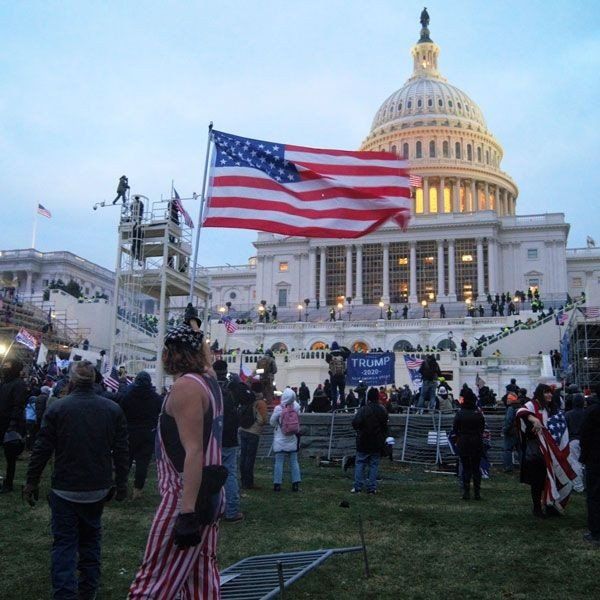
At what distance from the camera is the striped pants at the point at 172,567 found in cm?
428

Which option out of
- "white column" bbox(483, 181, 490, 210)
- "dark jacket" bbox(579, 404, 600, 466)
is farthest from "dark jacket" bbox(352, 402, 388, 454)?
"white column" bbox(483, 181, 490, 210)

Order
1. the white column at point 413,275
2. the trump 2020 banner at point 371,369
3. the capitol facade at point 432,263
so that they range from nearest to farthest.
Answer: the trump 2020 banner at point 371,369
the white column at point 413,275
the capitol facade at point 432,263

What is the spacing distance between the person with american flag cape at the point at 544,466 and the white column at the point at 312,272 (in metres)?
70.0

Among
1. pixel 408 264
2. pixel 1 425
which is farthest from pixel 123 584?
pixel 408 264

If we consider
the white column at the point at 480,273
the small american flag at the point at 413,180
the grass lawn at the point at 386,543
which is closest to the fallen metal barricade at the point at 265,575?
the grass lawn at the point at 386,543

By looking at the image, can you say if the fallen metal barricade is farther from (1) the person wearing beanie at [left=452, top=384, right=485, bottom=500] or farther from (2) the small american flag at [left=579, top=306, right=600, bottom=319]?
(2) the small american flag at [left=579, top=306, right=600, bottom=319]

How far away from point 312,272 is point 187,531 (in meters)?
77.6

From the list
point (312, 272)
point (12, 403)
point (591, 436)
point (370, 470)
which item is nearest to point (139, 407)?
point (12, 403)

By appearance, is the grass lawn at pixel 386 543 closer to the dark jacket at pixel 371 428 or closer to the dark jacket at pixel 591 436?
the dark jacket at pixel 371 428

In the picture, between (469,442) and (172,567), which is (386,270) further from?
(172,567)

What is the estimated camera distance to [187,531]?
415 centimetres

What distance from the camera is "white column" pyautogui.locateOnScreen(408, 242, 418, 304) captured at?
76.7 meters

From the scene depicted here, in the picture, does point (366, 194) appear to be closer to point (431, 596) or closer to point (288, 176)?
point (288, 176)

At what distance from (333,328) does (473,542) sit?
157ft
